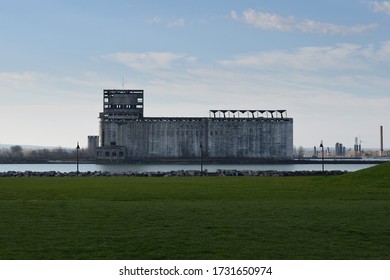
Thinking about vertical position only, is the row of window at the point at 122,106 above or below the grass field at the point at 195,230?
above

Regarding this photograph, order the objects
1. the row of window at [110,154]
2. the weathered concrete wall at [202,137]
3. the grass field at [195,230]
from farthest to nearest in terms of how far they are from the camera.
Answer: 1. the weathered concrete wall at [202,137]
2. the row of window at [110,154]
3. the grass field at [195,230]

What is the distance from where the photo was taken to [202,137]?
7185 inches

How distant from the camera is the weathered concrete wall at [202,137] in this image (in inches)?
7165

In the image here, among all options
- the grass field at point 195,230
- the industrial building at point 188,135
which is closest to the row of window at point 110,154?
the industrial building at point 188,135

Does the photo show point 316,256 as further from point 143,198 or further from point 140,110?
point 140,110

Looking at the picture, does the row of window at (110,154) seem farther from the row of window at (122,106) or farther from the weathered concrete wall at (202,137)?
the row of window at (122,106)

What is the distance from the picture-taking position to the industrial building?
596 ft

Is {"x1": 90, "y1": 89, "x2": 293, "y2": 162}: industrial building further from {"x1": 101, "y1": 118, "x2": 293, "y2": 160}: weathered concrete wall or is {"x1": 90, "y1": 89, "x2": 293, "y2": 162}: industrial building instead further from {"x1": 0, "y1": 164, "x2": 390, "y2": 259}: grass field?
{"x1": 0, "y1": 164, "x2": 390, "y2": 259}: grass field

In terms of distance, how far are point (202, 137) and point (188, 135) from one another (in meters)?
4.20

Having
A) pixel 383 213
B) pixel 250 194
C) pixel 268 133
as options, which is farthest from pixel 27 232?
pixel 268 133
